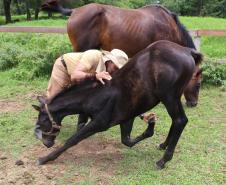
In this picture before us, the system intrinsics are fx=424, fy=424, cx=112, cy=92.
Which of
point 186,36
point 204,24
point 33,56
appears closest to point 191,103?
point 186,36

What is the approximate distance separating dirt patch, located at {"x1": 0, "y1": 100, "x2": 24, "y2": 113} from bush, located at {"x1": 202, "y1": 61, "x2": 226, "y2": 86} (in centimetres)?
380

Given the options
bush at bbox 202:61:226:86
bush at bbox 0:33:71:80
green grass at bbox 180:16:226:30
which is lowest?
green grass at bbox 180:16:226:30

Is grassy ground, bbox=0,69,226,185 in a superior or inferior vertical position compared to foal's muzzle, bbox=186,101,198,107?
superior

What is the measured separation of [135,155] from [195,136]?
1.11 meters

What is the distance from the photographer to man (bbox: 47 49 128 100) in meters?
4.65

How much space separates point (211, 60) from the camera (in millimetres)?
8992

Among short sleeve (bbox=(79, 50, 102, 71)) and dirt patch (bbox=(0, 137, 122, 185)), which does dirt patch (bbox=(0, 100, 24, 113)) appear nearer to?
dirt patch (bbox=(0, 137, 122, 185))

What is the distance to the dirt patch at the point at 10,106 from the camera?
6.89 m

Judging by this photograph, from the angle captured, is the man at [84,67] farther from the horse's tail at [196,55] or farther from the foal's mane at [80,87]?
the horse's tail at [196,55]

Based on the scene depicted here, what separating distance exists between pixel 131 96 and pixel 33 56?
5122mm

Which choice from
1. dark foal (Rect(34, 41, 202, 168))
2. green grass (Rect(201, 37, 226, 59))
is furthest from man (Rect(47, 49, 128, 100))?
green grass (Rect(201, 37, 226, 59))

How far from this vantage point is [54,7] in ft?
23.2

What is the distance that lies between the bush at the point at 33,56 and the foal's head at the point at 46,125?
431cm

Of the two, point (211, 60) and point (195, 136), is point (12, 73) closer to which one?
point (211, 60)
